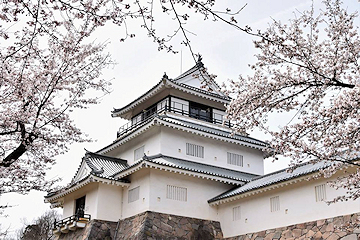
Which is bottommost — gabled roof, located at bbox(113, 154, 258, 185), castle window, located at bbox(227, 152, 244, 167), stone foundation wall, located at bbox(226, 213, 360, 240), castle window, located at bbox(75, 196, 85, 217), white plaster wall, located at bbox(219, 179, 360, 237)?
stone foundation wall, located at bbox(226, 213, 360, 240)

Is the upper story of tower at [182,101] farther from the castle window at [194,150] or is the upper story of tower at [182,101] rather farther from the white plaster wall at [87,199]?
the white plaster wall at [87,199]

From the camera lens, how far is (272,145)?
28.0ft

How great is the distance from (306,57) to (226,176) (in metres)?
11.6

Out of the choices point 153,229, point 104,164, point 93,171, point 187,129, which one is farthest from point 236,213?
point 104,164

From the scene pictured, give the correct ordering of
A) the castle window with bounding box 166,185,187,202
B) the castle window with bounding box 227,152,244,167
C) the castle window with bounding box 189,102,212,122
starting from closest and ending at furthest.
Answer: the castle window with bounding box 166,185,187,202, the castle window with bounding box 227,152,244,167, the castle window with bounding box 189,102,212,122

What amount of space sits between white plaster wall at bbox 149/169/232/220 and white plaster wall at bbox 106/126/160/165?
6.17 feet

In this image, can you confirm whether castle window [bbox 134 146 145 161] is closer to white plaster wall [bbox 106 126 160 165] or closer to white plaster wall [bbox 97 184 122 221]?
white plaster wall [bbox 106 126 160 165]

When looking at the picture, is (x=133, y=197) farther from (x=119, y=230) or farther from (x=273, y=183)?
(x=273, y=183)

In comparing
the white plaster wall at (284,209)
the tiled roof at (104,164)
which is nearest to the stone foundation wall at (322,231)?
the white plaster wall at (284,209)

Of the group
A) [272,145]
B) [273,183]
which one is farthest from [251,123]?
[273,183]

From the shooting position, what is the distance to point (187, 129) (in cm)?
1948

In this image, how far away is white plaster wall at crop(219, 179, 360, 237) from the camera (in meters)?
13.7

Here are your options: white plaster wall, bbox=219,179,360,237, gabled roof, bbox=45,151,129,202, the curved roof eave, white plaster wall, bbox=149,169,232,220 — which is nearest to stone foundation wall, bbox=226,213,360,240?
white plaster wall, bbox=219,179,360,237

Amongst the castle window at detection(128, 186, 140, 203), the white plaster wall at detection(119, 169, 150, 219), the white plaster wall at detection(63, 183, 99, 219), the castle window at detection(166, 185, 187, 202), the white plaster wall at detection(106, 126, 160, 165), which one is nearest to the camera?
the white plaster wall at detection(119, 169, 150, 219)
